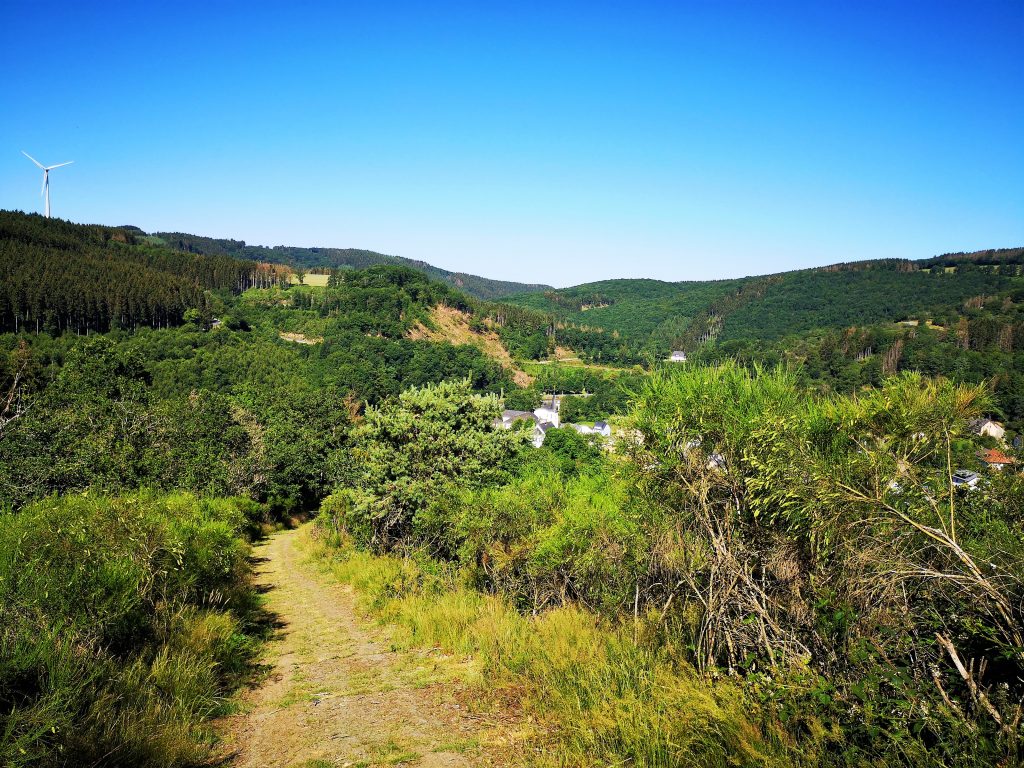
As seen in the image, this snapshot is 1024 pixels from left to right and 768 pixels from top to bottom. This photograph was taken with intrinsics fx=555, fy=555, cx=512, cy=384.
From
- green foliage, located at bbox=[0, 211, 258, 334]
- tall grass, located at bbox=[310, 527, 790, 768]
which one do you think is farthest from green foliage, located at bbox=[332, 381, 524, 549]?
green foliage, located at bbox=[0, 211, 258, 334]

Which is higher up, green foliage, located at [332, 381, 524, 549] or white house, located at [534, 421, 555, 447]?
green foliage, located at [332, 381, 524, 549]

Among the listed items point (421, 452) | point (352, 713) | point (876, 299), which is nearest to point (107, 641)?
point (352, 713)

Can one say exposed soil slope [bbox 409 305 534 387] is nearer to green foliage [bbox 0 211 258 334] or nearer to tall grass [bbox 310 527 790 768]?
green foliage [bbox 0 211 258 334]

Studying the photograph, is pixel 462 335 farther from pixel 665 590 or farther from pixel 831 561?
pixel 831 561

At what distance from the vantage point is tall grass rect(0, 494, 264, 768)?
4078 mm

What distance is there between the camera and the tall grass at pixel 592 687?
414 centimetres

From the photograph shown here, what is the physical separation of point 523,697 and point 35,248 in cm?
12604

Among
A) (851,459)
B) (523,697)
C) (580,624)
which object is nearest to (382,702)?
(523,697)

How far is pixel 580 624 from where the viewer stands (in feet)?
23.2

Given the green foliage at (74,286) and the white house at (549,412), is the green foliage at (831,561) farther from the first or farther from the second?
the green foliage at (74,286)

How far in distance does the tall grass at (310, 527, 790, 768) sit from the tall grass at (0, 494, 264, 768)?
9.61ft

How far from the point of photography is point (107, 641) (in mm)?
5707

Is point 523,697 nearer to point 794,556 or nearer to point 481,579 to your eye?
point 794,556

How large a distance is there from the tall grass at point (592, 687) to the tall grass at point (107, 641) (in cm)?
293
